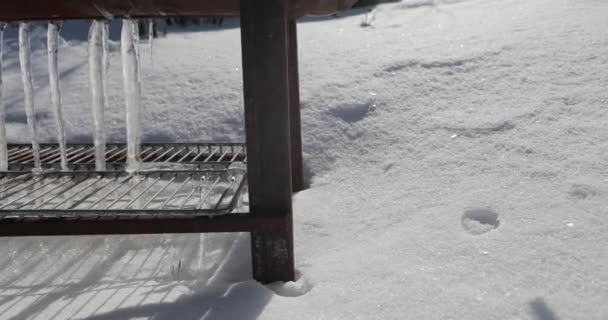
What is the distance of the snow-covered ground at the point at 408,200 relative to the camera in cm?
168

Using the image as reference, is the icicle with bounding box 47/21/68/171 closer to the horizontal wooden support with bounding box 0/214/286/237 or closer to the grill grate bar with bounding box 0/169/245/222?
the grill grate bar with bounding box 0/169/245/222

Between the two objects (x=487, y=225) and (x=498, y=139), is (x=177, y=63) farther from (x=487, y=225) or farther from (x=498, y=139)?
(x=487, y=225)

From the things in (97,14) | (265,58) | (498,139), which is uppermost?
(97,14)

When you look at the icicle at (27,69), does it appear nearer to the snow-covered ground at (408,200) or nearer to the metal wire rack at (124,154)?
the metal wire rack at (124,154)

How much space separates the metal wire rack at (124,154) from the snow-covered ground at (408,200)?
39cm

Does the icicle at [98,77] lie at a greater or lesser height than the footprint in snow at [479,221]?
greater

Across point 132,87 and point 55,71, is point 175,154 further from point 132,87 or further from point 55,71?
point 55,71

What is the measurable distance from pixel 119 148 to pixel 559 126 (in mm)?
2779

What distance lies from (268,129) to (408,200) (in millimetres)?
888

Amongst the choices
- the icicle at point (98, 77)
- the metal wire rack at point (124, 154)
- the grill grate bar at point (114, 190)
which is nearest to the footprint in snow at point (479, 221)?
the grill grate bar at point (114, 190)

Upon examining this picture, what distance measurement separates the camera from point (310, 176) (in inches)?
118

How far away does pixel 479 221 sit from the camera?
2.06m

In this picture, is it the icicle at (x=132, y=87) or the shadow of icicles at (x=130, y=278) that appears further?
the icicle at (x=132, y=87)

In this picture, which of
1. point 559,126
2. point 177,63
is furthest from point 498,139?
point 177,63
